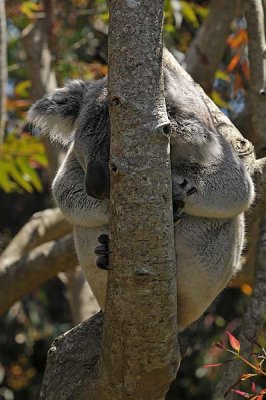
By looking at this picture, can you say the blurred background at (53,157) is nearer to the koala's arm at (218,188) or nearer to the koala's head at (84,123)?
the koala's head at (84,123)

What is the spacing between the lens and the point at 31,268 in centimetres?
570

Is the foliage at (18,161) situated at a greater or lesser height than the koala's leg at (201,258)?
lesser

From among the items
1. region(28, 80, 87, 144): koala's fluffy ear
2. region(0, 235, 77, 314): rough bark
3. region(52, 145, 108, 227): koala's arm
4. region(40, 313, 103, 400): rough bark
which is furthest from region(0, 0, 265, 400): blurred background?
region(40, 313, 103, 400): rough bark

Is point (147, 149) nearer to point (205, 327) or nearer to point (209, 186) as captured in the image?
point (209, 186)

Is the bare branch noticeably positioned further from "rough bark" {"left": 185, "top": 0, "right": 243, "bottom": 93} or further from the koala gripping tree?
the koala gripping tree

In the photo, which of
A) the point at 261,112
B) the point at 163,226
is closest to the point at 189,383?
the point at 261,112

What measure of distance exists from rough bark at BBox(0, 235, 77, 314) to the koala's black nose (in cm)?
217

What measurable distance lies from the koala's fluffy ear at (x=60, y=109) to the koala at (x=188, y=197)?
5.4 inches

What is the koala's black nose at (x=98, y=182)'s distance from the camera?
11.4 ft

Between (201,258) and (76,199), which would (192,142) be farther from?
(76,199)

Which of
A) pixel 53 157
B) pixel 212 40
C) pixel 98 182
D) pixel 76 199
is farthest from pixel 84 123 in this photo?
pixel 212 40

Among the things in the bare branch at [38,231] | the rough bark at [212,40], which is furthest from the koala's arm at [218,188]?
the rough bark at [212,40]

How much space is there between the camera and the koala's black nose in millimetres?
3473

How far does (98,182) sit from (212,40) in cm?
344
